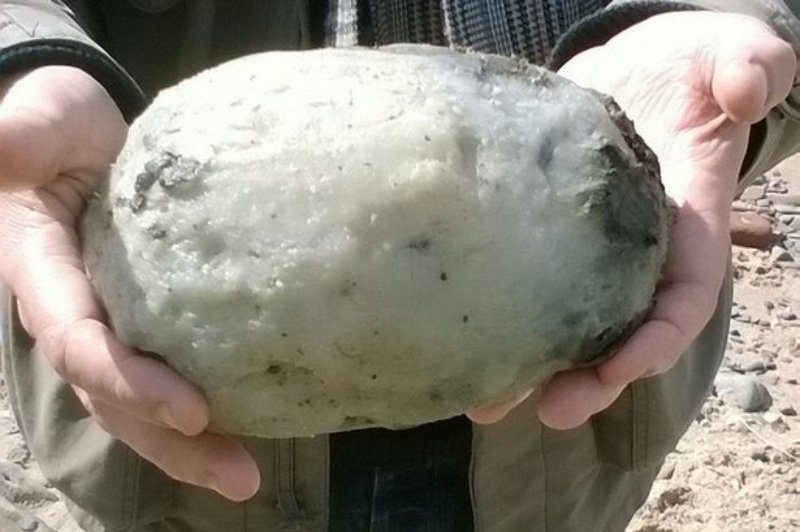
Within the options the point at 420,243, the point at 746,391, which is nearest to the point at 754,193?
the point at 746,391

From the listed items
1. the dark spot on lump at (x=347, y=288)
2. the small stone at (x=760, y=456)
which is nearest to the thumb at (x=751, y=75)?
the dark spot on lump at (x=347, y=288)

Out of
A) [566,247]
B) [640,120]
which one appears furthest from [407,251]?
[640,120]

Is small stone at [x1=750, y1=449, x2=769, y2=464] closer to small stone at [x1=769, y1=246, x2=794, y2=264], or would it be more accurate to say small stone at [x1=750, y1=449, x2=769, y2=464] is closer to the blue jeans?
small stone at [x1=769, y1=246, x2=794, y2=264]

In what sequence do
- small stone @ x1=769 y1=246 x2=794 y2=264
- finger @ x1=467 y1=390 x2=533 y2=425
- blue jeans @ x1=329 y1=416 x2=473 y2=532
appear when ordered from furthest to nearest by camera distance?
1. small stone @ x1=769 y1=246 x2=794 y2=264
2. blue jeans @ x1=329 y1=416 x2=473 y2=532
3. finger @ x1=467 y1=390 x2=533 y2=425

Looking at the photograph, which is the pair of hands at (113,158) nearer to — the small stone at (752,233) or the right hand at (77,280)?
the right hand at (77,280)

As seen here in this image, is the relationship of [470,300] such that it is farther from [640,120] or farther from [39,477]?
[39,477]

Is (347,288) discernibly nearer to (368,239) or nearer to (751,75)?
(368,239)

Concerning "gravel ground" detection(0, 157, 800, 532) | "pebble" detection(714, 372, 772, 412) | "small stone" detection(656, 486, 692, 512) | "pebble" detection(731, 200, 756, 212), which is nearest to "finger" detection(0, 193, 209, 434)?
"gravel ground" detection(0, 157, 800, 532)
